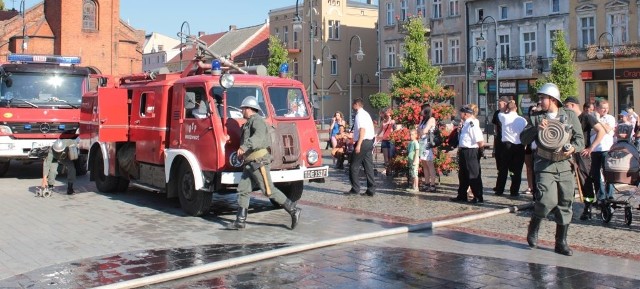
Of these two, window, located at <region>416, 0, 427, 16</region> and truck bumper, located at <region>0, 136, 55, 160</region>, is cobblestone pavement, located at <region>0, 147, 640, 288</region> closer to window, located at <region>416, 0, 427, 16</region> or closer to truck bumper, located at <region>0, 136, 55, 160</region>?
truck bumper, located at <region>0, 136, 55, 160</region>

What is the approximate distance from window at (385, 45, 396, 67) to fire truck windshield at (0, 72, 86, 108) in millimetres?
40962

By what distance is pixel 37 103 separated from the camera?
16953mm

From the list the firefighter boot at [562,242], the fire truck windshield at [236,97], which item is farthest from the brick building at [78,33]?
the firefighter boot at [562,242]

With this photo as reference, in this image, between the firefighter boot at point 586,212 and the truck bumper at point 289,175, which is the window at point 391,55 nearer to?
the truck bumper at point 289,175

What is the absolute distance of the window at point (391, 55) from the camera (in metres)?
56.5

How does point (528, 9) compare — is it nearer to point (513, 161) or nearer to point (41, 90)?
point (513, 161)

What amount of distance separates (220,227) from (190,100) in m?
2.33

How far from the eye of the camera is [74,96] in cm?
1764

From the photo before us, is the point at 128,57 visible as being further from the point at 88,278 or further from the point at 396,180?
the point at 88,278

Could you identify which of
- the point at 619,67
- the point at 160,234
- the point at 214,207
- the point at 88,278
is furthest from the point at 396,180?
the point at 619,67

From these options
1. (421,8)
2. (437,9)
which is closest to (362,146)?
(437,9)

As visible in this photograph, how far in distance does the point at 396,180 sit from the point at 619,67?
99.6 feet

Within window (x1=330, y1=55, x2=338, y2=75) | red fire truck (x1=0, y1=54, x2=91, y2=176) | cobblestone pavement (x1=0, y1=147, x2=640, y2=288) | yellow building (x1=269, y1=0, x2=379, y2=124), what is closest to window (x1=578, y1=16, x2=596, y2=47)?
yellow building (x1=269, y1=0, x2=379, y2=124)

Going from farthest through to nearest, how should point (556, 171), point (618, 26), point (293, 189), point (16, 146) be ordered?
point (618, 26) < point (16, 146) < point (293, 189) < point (556, 171)
